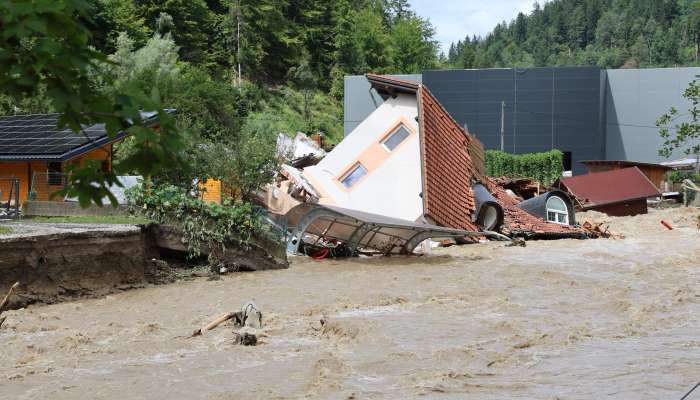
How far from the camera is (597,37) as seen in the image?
181 m

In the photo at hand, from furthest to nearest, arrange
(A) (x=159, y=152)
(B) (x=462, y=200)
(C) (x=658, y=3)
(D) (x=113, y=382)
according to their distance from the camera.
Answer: (C) (x=658, y=3) < (B) (x=462, y=200) < (D) (x=113, y=382) < (A) (x=159, y=152)

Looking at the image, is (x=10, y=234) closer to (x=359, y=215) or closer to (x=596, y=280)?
(x=359, y=215)

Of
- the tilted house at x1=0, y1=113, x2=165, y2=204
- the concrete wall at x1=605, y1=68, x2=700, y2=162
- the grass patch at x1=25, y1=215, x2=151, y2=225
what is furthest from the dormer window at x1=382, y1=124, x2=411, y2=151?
the concrete wall at x1=605, y1=68, x2=700, y2=162

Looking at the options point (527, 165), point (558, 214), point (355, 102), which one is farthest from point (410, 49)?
point (558, 214)

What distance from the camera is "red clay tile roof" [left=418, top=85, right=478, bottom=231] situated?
77.1 ft

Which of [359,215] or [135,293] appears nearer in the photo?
[135,293]

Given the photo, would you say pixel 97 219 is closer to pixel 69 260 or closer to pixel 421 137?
pixel 69 260

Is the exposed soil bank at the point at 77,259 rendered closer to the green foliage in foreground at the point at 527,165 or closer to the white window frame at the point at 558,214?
the white window frame at the point at 558,214

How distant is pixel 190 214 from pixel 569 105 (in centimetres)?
4057

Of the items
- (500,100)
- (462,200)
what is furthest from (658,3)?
(462,200)

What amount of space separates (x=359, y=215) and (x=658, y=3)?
178 m

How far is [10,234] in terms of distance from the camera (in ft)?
47.1

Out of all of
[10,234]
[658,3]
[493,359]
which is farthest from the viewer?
[658,3]

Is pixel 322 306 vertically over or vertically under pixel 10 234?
under
